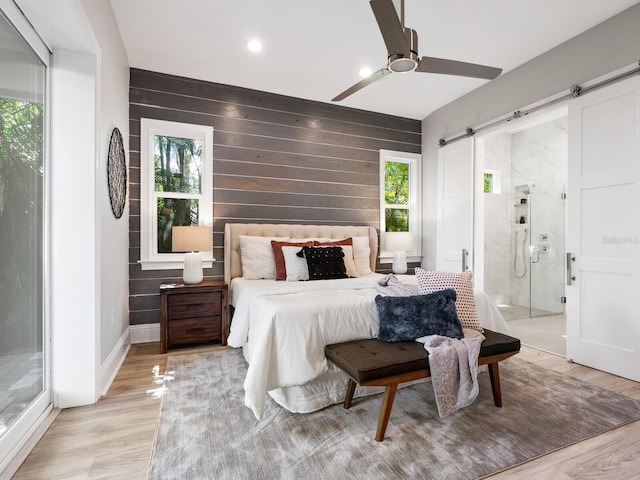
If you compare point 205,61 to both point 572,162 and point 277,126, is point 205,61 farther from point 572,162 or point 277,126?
point 572,162

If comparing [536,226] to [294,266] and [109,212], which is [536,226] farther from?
[109,212]

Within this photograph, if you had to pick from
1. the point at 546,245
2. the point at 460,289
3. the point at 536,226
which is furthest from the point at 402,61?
the point at 546,245

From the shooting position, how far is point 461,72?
244 cm

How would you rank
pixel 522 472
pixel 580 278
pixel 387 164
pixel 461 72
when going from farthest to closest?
pixel 387 164 < pixel 580 278 < pixel 461 72 < pixel 522 472

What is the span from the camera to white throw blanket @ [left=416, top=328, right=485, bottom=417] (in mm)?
1907

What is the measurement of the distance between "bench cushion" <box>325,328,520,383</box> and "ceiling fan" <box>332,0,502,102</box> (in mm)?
1778

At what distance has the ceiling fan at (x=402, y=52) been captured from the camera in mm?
1919

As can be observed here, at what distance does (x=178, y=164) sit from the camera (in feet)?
12.6

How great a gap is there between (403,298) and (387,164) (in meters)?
3.22

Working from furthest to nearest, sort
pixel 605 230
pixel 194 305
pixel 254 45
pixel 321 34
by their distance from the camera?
pixel 194 305 < pixel 254 45 < pixel 321 34 < pixel 605 230

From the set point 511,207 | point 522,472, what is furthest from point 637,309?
point 511,207

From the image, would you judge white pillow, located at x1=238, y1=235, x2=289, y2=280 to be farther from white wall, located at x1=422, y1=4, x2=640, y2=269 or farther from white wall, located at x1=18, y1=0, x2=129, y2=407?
white wall, located at x1=422, y1=4, x2=640, y2=269

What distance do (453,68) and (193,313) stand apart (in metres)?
3.09

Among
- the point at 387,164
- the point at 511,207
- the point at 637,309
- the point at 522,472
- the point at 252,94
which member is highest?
the point at 252,94
